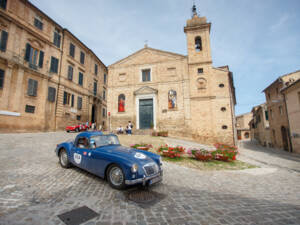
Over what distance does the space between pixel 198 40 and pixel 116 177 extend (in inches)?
884

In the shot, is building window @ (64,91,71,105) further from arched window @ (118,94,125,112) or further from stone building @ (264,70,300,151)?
stone building @ (264,70,300,151)

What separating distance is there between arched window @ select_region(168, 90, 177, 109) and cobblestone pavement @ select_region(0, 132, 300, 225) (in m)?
14.8

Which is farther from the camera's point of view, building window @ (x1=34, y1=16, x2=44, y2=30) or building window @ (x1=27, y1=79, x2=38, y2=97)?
building window @ (x1=34, y1=16, x2=44, y2=30)

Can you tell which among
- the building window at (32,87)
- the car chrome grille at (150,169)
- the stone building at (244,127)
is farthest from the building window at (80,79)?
the stone building at (244,127)

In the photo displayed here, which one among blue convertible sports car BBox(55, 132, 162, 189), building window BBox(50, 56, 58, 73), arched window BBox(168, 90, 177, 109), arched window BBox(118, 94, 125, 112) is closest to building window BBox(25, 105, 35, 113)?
building window BBox(50, 56, 58, 73)

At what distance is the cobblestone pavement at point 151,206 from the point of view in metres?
2.67

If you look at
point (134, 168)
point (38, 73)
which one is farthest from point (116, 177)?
point (38, 73)

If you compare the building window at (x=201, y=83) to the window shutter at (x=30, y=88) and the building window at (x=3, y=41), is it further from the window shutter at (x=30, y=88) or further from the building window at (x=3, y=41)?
the building window at (x=3, y=41)

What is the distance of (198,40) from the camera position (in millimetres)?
21297

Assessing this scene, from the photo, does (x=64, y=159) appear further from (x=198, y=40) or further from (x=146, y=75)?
(x=198, y=40)

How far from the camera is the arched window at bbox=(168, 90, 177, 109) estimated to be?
19859 mm

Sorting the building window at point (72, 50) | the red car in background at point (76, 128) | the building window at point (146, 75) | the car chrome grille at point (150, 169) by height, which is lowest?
the car chrome grille at point (150, 169)

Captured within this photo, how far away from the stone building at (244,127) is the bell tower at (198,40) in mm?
34635

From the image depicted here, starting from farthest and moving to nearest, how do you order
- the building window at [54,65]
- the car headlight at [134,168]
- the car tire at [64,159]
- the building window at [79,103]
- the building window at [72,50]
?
1. the building window at [79,103]
2. the building window at [72,50]
3. the building window at [54,65]
4. the car tire at [64,159]
5. the car headlight at [134,168]
